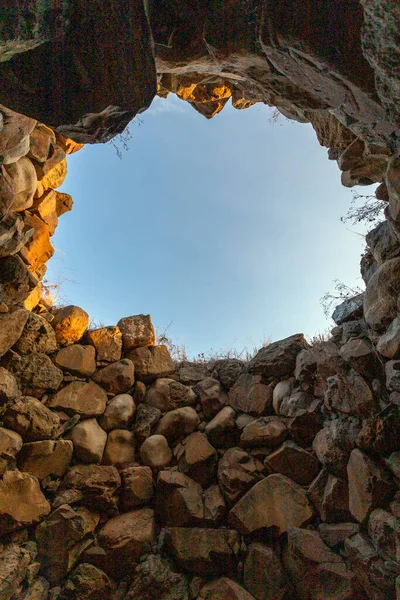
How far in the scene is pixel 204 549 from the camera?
9.81ft

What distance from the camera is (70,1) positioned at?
158cm

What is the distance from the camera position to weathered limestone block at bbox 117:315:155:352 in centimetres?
436

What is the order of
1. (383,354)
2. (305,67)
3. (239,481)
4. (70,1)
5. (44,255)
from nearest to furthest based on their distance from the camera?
1. (70,1)
2. (305,67)
3. (383,354)
4. (239,481)
5. (44,255)

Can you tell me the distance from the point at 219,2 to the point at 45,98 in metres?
1.08

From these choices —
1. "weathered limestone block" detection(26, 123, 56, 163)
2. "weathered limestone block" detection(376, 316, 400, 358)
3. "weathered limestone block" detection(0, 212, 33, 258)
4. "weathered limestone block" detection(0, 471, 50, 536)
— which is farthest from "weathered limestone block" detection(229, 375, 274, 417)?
"weathered limestone block" detection(26, 123, 56, 163)

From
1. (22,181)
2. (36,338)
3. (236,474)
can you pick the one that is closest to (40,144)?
(22,181)

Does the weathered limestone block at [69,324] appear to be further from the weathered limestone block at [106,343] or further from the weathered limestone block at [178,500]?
the weathered limestone block at [178,500]

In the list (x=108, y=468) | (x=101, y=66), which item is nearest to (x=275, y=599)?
(x=108, y=468)

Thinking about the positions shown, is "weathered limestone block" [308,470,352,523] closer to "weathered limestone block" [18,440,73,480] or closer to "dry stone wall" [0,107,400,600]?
"dry stone wall" [0,107,400,600]

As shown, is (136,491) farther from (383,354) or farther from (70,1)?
(70,1)

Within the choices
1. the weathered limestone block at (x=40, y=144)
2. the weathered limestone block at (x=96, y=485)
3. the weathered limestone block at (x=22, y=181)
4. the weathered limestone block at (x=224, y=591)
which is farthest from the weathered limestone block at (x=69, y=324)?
the weathered limestone block at (x=224, y=591)

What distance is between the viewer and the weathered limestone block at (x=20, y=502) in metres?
2.86

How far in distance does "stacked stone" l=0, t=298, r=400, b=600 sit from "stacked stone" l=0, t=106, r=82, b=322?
0.43m

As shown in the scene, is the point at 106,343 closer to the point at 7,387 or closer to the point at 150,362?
the point at 150,362
